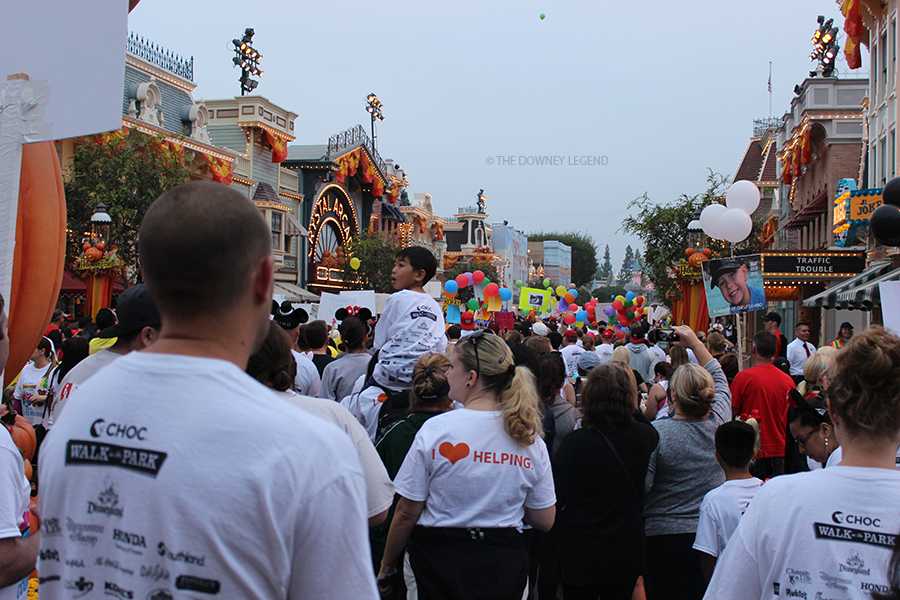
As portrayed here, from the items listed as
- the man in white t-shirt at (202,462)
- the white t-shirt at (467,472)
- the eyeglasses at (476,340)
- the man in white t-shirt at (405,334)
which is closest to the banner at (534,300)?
the man in white t-shirt at (405,334)

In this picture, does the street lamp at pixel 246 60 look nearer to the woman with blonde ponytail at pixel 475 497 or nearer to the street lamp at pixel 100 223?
the street lamp at pixel 100 223

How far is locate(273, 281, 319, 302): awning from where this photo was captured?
124 ft

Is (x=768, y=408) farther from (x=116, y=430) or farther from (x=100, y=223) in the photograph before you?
(x=100, y=223)

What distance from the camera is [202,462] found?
171cm

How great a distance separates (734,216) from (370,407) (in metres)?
9.99

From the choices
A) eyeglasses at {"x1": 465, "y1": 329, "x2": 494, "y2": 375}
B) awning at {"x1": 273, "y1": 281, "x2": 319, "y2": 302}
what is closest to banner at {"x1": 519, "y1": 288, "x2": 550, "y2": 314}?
awning at {"x1": 273, "y1": 281, "x2": 319, "y2": 302}

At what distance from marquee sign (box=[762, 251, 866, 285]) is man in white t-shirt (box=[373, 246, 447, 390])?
16391 mm

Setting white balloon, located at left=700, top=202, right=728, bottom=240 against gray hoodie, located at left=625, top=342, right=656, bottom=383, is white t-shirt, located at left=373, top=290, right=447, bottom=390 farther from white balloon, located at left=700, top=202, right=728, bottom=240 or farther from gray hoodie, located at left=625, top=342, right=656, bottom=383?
white balloon, located at left=700, top=202, right=728, bottom=240

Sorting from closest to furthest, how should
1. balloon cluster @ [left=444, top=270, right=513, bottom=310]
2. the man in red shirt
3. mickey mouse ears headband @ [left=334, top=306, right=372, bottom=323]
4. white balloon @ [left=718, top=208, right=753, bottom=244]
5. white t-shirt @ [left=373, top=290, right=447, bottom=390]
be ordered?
white t-shirt @ [left=373, top=290, right=447, bottom=390]
the man in red shirt
mickey mouse ears headband @ [left=334, top=306, right=372, bottom=323]
white balloon @ [left=718, top=208, right=753, bottom=244]
balloon cluster @ [left=444, top=270, right=513, bottom=310]

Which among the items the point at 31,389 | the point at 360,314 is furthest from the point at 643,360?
the point at 31,389

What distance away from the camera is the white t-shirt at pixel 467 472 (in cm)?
427

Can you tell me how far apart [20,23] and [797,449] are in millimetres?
6489

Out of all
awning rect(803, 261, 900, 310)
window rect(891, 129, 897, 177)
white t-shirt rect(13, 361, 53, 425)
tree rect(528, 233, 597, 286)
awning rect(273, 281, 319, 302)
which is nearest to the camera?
white t-shirt rect(13, 361, 53, 425)

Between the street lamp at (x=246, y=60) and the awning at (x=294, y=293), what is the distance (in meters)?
8.23
